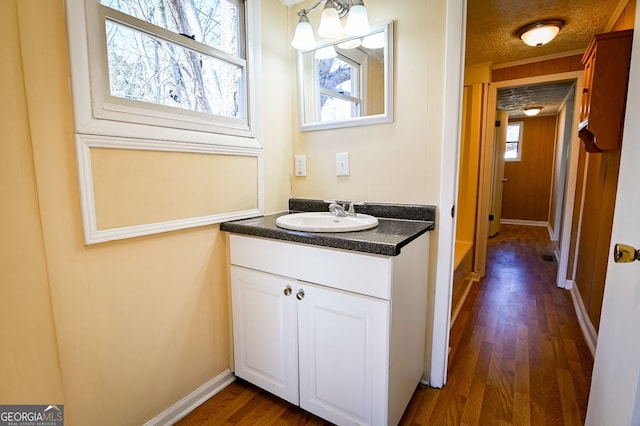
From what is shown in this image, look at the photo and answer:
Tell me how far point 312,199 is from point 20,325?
1.29 metres

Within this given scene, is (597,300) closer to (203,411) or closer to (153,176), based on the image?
(203,411)

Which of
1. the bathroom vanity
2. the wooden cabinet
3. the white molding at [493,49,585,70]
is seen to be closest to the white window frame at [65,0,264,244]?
the bathroom vanity

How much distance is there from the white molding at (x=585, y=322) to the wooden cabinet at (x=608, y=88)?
1136 mm

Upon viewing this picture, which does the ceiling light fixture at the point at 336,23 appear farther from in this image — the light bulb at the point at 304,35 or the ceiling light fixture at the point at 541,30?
the ceiling light fixture at the point at 541,30

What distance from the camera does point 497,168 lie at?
4.50 meters

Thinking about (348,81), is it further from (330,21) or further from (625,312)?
(625,312)

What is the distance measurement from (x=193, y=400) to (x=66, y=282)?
80cm

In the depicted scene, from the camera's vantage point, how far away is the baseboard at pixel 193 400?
1.31 meters

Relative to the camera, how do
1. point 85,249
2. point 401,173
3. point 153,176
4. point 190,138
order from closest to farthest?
point 85,249 < point 153,176 < point 190,138 < point 401,173

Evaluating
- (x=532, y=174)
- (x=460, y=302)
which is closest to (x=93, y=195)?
(x=460, y=302)

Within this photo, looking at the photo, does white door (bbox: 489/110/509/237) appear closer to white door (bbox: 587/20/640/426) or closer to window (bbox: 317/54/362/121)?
window (bbox: 317/54/362/121)

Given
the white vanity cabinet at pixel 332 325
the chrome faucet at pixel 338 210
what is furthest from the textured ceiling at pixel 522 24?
the white vanity cabinet at pixel 332 325

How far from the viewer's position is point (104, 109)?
3.44 ft

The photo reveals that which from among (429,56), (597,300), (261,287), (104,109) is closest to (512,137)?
(597,300)
